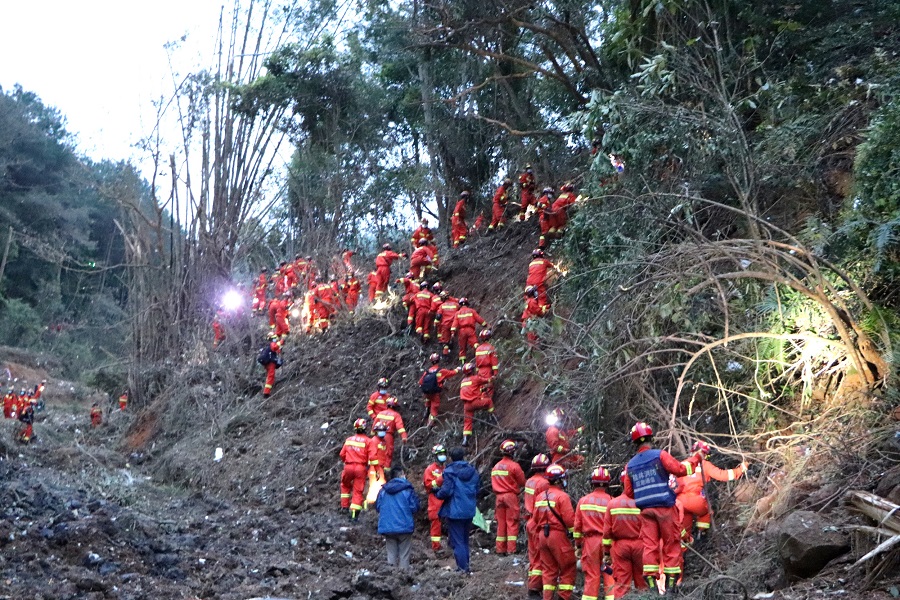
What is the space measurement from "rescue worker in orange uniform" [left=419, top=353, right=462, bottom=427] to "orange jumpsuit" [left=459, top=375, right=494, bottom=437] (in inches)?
36.4

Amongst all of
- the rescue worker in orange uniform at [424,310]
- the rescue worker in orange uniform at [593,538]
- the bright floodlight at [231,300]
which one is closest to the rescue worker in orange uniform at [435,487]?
the rescue worker in orange uniform at [593,538]

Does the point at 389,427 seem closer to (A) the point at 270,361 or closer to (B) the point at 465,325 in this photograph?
(B) the point at 465,325

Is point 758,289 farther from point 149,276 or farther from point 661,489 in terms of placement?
point 149,276

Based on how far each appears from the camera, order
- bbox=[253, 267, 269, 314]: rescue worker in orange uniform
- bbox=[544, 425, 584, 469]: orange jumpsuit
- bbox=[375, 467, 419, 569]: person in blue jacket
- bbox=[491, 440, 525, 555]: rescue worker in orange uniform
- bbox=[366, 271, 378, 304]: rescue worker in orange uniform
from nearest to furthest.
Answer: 1. bbox=[375, 467, 419, 569]: person in blue jacket
2. bbox=[491, 440, 525, 555]: rescue worker in orange uniform
3. bbox=[544, 425, 584, 469]: orange jumpsuit
4. bbox=[366, 271, 378, 304]: rescue worker in orange uniform
5. bbox=[253, 267, 269, 314]: rescue worker in orange uniform

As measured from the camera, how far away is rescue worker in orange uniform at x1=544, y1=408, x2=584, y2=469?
40.2 ft

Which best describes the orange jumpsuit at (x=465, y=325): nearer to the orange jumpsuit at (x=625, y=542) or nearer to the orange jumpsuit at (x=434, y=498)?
the orange jumpsuit at (x=434, y=498)

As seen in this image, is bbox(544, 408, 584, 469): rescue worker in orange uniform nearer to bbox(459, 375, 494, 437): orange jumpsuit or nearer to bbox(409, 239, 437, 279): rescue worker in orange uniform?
bbox(459, 375, 494, 437): orange jumpsuit

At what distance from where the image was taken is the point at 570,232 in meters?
14.5

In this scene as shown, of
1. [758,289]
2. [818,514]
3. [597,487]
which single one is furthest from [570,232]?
[818,514]

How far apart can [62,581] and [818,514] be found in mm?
7474

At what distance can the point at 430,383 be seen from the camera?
53.3 ft

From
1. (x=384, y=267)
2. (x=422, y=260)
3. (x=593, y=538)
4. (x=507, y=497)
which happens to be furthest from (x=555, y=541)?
(x=384, y=267)

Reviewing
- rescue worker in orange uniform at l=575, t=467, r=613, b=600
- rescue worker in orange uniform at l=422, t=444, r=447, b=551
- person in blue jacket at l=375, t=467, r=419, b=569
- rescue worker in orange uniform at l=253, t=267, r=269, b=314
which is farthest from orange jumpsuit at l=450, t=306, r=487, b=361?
rescue worker in orange uniform at l=253, t=267, r=269, b=314

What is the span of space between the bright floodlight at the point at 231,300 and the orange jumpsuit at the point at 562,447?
13546 millimetres
